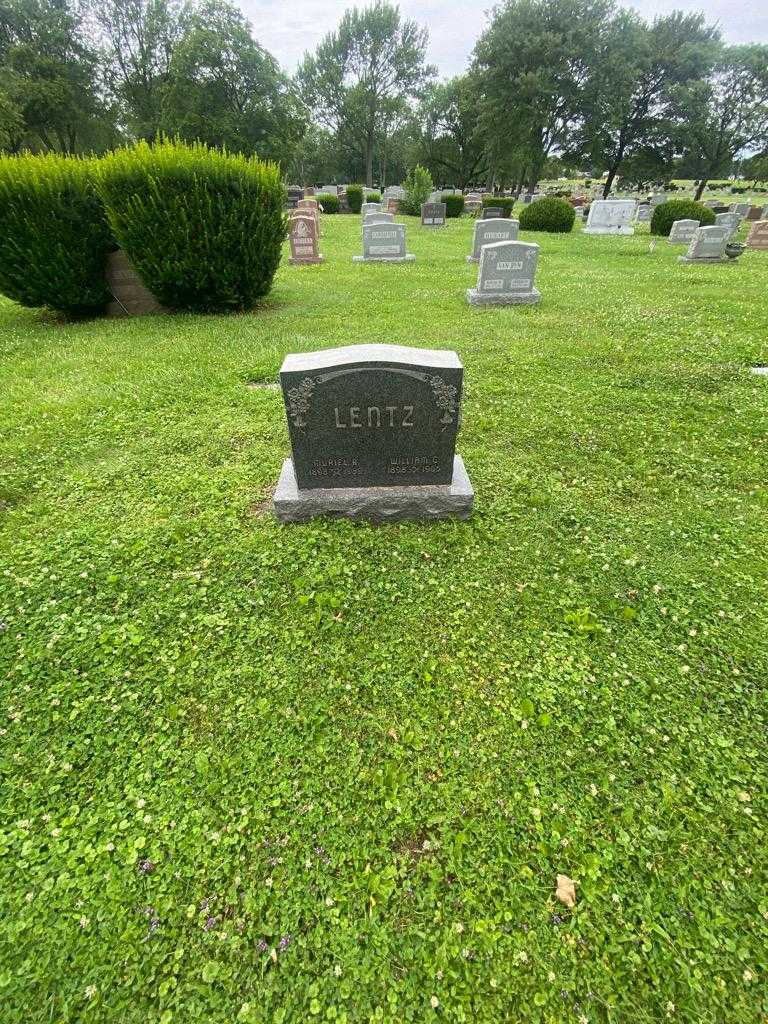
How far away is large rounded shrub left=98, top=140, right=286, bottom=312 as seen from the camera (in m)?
7.98

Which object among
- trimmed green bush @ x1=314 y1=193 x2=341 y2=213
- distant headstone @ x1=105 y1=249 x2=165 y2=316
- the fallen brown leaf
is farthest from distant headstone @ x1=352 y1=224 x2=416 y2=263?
trimmed green bush @ x1=314 y1=193 x2=341 y2=213

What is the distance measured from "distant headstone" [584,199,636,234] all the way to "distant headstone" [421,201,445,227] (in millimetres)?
7940

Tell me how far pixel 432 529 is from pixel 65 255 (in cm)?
887

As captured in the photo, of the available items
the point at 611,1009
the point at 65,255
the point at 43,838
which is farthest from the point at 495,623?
the point at 65,255

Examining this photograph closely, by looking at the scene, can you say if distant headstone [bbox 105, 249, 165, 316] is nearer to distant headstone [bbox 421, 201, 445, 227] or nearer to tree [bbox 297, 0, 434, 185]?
distant headstone [bbox 421, 201, 445, 227]

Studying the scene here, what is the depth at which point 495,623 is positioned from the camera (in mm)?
3156

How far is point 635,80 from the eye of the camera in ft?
111

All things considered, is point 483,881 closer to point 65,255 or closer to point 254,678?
point 254,678

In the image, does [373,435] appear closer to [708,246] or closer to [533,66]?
[708,246]

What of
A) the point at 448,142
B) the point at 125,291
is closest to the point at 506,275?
the point at 125,291

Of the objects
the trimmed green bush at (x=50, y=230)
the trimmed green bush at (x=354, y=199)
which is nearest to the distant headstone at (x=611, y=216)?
the trimmed green bush at (x=354, y=199)

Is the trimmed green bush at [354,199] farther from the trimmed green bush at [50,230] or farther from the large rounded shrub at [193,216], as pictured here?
the trimmed green bush at [50,230]

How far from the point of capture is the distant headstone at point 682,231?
1870 cm

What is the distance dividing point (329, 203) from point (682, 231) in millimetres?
24926
